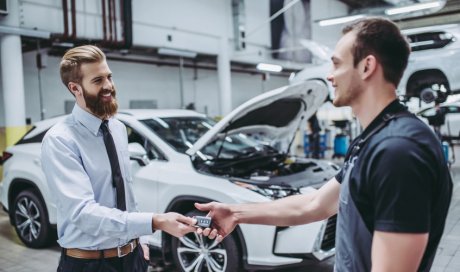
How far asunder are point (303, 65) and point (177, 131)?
13.0 metres

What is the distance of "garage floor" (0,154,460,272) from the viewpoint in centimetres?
388

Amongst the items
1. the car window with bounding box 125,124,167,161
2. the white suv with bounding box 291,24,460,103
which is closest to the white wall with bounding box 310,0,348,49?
the white suv with bounding box 291,24,460,103

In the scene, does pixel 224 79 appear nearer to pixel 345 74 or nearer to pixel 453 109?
pixel 453 109

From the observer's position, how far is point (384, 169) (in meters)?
0.99

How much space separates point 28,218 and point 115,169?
343cm

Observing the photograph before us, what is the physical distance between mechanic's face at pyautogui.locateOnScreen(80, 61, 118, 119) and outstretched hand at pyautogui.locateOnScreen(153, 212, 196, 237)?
24.0 inches

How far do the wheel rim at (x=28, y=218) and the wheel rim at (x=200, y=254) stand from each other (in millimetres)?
2015

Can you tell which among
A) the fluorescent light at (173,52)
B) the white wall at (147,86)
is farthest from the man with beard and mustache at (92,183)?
the fluorescent light at (173,52)

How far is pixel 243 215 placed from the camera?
5.72 ft

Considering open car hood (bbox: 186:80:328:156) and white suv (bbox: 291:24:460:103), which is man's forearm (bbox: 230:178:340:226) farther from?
white suv (bbox: 291:24:460:103)

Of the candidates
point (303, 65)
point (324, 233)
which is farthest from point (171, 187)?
point (303, 65)

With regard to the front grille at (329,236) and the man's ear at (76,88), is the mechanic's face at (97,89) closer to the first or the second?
the man's ear at (76,88)

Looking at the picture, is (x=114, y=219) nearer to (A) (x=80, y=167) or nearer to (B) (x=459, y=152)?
(A) (x=80, y=167)

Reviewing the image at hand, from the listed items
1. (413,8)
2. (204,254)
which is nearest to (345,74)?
(204,254)
